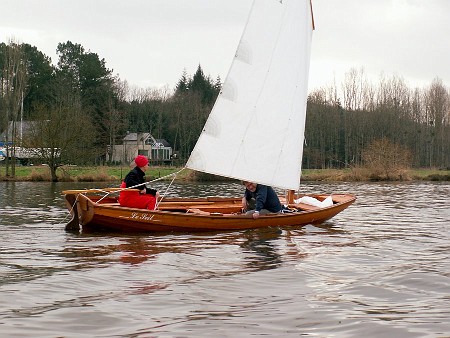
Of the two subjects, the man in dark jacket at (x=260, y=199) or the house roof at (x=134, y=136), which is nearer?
the man in dark jacket at (x=260, y=199)

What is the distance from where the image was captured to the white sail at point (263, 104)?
15414 mm

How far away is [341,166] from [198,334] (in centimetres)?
6920

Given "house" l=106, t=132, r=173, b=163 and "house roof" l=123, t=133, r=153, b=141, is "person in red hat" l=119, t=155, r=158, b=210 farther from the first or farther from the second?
"house roof" l=123, t=133, r=153, b=141

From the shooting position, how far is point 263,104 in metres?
15.8

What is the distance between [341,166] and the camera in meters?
74.3

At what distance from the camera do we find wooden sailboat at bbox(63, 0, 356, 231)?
49.5 ft

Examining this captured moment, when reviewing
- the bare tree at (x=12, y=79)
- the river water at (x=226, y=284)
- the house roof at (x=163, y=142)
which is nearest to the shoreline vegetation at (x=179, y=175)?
the bare tree at (x=12, y=79)

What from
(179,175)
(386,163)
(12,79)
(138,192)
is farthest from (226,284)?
(12,79)

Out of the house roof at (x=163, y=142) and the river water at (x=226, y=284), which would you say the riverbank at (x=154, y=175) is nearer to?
the house roof at (x=163, y=142)

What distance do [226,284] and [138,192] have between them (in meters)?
6.18

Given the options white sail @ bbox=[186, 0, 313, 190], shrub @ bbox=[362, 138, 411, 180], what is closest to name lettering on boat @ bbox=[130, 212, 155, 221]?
white sail @ bbox=[186, 0, 313, 190]

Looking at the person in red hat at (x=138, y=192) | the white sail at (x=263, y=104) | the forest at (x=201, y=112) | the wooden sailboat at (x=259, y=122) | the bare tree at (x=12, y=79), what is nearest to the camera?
the person in red hat at (x=138, y=192)

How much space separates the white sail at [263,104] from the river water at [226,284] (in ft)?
5.61

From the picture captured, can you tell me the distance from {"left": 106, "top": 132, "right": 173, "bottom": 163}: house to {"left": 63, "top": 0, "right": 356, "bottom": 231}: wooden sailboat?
5194 cm
